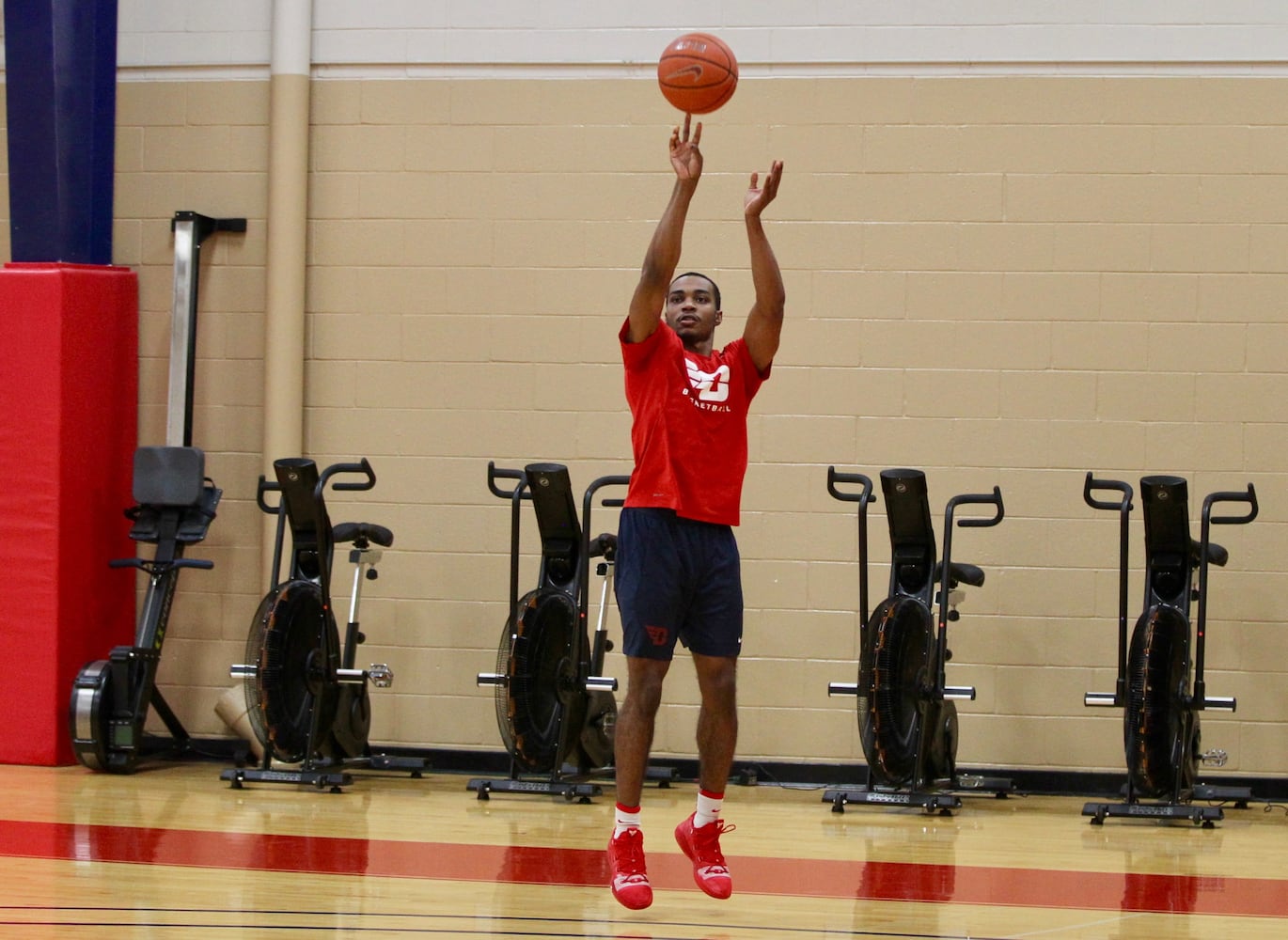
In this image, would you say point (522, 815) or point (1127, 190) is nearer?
point (522, 815)

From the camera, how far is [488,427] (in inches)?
251

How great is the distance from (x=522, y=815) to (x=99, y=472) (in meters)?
2.40

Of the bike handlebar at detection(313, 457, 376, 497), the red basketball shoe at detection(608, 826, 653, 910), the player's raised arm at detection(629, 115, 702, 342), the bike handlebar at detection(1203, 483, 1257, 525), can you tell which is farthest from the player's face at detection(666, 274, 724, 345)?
the bike handlebar at detection(1203, 483, 1257, 525)

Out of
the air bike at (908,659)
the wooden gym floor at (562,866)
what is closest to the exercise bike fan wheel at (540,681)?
the wooden gym floor at (562,866)

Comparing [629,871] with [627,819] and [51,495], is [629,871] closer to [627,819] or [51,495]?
[627,819]

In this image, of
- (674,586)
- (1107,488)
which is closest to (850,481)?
(1107,488)

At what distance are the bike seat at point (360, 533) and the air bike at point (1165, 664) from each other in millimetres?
2656

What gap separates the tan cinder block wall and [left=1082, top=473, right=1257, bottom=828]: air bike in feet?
1.55

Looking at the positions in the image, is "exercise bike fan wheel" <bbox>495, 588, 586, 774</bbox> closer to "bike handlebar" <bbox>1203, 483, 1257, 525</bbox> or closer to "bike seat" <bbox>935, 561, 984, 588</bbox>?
"bike seat" <bbox>935, 561, 984, 588</bbox>

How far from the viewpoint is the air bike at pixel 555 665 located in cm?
569

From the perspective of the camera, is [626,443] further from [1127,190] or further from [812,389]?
[1127,190]

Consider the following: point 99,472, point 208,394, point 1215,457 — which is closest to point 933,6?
point 1215,457

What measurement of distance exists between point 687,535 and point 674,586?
0.44 feet

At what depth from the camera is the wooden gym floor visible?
3.68 meters
